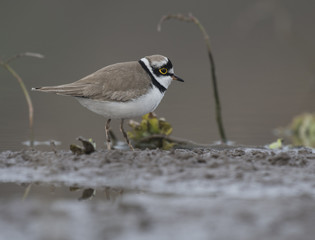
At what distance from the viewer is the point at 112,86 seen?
281 inches

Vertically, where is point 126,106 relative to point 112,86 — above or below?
below

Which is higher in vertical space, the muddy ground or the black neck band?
the black neck band

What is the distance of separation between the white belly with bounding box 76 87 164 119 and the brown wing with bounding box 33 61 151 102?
0.20ft

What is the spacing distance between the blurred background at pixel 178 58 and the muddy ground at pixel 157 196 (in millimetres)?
2402

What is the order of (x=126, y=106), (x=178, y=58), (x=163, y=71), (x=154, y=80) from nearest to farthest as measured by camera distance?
1. (x=126, y=106)
2. (x=154, y=80)
3. (x=163, y=71)
4. (x=178, y=58)

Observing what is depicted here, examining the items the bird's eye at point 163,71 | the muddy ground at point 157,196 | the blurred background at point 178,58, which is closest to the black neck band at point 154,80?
the bird's eye at point 163,71

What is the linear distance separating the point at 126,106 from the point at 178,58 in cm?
1340

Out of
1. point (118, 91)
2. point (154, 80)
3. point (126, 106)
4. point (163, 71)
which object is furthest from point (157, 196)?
point (163, 71)

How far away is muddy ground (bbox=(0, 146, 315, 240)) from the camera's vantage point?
4.04 m

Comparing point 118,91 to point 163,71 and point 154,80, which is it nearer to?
point 154,80

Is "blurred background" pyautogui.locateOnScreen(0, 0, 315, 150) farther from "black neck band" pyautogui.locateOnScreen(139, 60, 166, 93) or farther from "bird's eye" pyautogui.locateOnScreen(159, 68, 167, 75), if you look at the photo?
"black neck band" pyautogui.locateOnScreen(139, 60, 166, 93)

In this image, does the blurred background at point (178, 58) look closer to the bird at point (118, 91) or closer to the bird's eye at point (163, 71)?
the bird's eye at point (163, 71)

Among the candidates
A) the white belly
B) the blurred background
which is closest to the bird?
the white belly

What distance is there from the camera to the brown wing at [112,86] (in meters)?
7.10
